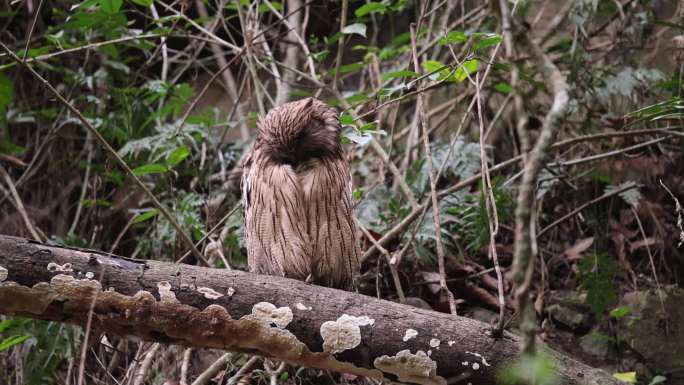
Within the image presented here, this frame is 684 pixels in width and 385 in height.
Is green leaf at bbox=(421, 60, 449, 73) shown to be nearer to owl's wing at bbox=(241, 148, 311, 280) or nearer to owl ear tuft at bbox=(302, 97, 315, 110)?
owl ear tuft at bbox=(302, 97, 315, 110)

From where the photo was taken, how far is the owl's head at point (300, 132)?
3631mm

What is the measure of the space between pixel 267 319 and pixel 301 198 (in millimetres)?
1044

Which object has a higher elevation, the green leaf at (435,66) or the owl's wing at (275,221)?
the green leaf at (435,66)

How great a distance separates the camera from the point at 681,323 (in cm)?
471

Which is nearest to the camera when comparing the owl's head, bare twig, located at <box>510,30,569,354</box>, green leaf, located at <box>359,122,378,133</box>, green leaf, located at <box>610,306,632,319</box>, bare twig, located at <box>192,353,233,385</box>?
bare twig, located at <box>510,30,569,354</box>

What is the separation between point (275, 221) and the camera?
3787mm

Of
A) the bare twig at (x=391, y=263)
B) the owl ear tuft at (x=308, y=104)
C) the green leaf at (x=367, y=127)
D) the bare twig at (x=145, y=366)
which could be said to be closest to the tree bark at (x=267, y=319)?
the green leaf at (x=367, y=127)

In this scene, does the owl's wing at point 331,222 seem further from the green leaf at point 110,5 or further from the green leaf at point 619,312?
the green leaf at point 619,312

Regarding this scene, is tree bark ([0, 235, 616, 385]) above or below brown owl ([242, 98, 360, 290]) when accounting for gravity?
below

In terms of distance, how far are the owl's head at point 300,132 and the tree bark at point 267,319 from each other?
37.9 inches

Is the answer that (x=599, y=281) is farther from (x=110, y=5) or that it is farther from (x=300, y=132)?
(x=110, y=5)

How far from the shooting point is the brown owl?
3.69 m

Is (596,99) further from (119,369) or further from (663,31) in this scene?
(119,369)

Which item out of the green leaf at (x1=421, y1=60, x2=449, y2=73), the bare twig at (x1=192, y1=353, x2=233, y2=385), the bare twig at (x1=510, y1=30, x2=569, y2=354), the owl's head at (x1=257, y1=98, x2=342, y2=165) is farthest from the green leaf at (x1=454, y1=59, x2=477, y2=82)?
the bare twig at (x1=192, y1=353, x2=233, y2=385)
